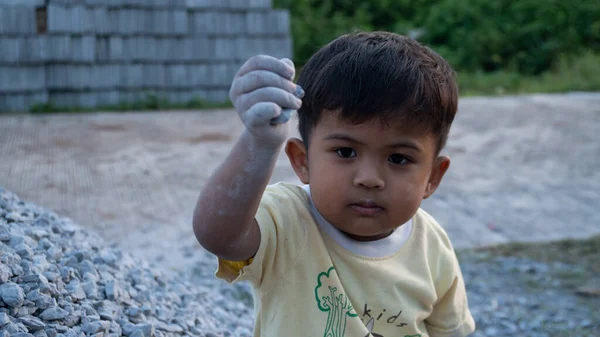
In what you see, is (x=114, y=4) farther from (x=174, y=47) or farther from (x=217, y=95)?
(x=217, y=95)

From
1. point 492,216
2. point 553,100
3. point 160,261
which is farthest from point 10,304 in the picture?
point 553,100

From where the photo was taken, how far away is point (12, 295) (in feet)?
6.31

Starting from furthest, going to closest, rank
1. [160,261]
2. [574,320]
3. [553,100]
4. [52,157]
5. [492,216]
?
1. [553,100]
2. [52,157]
3. [492,216]
4. [160,261]
5. [574,320]

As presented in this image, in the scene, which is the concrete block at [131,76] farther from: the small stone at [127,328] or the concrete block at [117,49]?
the small stone at [127,328]

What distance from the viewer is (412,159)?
1.74m

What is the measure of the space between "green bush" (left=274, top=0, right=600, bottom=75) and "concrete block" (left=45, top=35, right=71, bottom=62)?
448 cm

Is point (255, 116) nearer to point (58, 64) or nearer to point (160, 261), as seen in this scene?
point (160, 261)

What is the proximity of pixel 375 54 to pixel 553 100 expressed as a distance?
23.3 ft

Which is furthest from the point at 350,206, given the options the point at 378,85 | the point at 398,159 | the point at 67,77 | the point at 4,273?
the point at 67,77

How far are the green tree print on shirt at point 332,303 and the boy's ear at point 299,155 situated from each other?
26 cm

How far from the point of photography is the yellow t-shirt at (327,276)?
1.72 metres

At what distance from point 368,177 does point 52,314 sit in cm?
99

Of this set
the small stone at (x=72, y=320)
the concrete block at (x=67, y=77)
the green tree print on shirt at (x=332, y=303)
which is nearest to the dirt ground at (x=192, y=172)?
the concrete block at (x=67, y=77)

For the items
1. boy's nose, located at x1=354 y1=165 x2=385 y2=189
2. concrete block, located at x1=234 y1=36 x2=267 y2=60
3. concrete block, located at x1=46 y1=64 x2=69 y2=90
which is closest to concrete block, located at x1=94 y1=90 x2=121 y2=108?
concrete block, located at x1=46 y1=64 x2=69 y2=90
